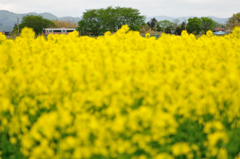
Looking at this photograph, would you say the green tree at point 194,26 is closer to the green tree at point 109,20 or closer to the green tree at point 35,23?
the green tree at point 109,20

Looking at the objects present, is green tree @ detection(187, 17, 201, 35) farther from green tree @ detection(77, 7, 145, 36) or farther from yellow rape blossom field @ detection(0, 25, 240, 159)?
yellow rape blossom field @ detection(0, 25, 240, 159)

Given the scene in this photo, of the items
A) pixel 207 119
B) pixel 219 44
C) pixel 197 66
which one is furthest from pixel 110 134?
pixel 219 44

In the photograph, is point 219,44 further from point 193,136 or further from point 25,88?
point 25,88

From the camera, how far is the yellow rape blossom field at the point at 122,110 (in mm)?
3840

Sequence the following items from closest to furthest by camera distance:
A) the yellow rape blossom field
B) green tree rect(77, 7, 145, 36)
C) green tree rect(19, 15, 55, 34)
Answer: the yellow rape blossom field
green tree rect(77, 7, 145, 36)
green tree rect(19, 15, 55, 34)

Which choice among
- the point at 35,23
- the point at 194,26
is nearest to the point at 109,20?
the point at 35,23

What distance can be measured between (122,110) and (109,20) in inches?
3058

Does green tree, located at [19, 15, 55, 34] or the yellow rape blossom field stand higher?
green tree, located at [19, 15, 55, 34]

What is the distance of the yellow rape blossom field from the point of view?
3.84 meters

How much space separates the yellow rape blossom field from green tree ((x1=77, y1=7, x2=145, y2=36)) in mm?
75404

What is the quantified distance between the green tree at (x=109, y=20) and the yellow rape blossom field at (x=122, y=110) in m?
75.4

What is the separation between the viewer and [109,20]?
263 feet

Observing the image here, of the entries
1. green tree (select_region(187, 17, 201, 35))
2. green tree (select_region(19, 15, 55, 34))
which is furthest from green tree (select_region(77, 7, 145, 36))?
green tree (select_region(187, 17, 201, 35))

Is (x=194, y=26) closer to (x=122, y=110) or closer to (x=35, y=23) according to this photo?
(x=35, y=23)
